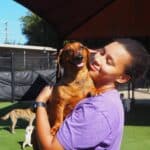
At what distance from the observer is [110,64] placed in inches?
102

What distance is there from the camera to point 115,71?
261 cm

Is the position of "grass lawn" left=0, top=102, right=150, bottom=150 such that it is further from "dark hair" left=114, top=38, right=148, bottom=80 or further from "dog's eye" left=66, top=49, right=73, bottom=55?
"dark hair" left=114, top=38, right=148, bottom=80

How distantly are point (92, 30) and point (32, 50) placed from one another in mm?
32255

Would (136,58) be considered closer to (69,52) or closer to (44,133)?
(44,133)

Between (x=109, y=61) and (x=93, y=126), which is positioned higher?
(x=109, y=61)

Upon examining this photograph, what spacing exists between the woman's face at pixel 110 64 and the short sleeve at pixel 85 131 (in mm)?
176

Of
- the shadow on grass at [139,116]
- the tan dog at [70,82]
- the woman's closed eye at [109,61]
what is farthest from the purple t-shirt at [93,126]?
the shadow on grass at [139,116]

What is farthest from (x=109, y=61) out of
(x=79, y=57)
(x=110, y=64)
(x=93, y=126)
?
(x=79, y=57)

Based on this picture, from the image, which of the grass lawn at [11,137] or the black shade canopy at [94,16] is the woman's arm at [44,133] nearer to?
the grass lawn at [11,137]

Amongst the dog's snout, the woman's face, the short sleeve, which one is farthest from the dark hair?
the dog's snout

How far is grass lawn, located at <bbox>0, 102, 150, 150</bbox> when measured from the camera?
10.1 metres

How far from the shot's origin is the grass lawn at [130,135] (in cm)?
1007

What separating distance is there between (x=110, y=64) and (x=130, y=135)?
9121mm

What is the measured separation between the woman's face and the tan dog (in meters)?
0.78
